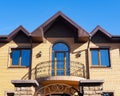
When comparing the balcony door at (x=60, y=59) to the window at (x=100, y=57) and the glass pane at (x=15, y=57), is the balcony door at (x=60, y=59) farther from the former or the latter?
the glass pane at (x=15, y=57)

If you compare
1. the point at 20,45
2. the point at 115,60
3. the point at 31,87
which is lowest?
the point at 31,87

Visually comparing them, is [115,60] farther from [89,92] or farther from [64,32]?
[89,92]

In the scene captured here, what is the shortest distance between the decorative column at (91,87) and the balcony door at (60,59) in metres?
7.39

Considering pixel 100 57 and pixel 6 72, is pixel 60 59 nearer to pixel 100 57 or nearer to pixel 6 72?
pixel 100 57

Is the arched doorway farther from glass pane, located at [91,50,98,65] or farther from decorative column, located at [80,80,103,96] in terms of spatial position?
glass pane, located at [91,50,98,65]

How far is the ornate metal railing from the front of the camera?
53.3ft

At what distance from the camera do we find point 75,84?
15703mm

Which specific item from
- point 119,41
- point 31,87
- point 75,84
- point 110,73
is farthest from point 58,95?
point 31,87

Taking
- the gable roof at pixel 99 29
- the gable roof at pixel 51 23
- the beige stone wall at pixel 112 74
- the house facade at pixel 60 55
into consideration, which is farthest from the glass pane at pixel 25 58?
the gable roof at pixel 99 29

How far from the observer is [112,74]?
16578 mm

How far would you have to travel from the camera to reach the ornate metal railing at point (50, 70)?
16.2 m

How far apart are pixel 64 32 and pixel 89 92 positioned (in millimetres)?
9390

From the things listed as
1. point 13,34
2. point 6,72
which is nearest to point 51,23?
point 13,34

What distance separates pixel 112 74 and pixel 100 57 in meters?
1.52
